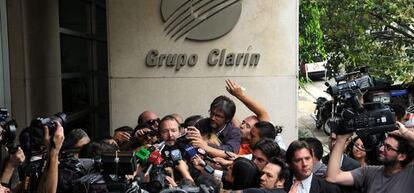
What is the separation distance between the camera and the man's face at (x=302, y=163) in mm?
3719

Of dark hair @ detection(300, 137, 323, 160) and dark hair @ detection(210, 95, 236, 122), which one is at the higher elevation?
dark hair @ detection(210, 95, 236, 122)

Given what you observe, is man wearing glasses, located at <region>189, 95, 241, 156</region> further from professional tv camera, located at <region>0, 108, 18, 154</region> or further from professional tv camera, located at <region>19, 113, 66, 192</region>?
professional tv camera, located at <region>0, 108, 18, 154</region>

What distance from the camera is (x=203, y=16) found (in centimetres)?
743

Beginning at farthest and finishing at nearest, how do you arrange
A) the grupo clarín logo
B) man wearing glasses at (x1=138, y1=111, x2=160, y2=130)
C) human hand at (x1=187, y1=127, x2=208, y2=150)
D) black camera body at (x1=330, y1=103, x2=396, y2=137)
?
the grupo clarín logo, man wearing glasses at (x1=138, y1=111, x2=160, y2=130), human hand at (x1=187, y1=127, x2=208, y2=150), black camera body at (x1=330, y1=103, x2=396, y2=137)

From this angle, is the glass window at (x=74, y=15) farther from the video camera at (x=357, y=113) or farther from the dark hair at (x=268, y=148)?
the video camera at (x=357, y=113)

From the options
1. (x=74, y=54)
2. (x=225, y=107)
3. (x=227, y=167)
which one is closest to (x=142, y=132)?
(x=225, y=107)

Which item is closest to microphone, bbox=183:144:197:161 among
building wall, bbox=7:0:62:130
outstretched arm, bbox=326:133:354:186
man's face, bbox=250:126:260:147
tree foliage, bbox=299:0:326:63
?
man's face, bbox=250:126:260:147

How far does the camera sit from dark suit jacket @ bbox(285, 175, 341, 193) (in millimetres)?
3710

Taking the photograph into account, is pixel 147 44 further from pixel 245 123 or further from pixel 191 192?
pixel 191 192

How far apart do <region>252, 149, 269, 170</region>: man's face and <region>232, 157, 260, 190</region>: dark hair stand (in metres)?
0.22

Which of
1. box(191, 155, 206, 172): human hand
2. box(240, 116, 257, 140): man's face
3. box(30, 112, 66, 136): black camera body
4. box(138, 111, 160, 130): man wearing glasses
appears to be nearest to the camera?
box(30, 112, 66, 136): black camera body

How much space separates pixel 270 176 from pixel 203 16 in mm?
4143

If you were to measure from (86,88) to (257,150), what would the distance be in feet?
21.4

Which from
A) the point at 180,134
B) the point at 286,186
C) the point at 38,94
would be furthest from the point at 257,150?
the point at 38,94
